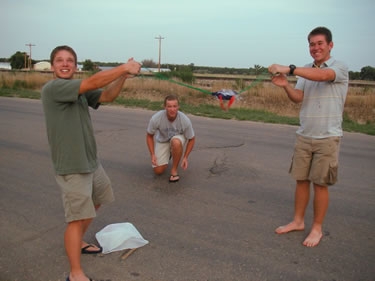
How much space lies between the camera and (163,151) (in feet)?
18.5

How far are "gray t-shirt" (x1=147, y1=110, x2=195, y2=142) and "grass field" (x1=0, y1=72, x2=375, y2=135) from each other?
Result: 651cm

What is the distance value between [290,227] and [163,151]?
8.05 feet

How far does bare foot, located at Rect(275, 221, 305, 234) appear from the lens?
3750 mm

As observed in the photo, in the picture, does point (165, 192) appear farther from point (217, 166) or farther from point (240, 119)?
point (240, 119)

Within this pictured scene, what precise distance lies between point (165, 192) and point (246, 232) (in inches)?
57.8

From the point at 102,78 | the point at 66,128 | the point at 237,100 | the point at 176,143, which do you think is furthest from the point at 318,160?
the point at 237,100

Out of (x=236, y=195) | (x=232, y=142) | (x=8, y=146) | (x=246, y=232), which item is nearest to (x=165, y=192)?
(x=236, y=195)

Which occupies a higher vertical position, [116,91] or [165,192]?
[116,91]

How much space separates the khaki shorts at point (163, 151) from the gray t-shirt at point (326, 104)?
2.40m

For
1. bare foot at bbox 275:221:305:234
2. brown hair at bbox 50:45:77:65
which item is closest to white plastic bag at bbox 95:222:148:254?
bare foot at bbox 275:221:305:234

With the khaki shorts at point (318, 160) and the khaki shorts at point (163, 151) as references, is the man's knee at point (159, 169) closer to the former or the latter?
the khaki shorts at point (163, 151)

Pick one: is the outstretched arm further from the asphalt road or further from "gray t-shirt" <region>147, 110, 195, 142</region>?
"gray t-shirt" <region>147, 110, 195, 142</region>

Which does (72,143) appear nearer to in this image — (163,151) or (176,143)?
(176,143)

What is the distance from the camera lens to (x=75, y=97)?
8.34ft
